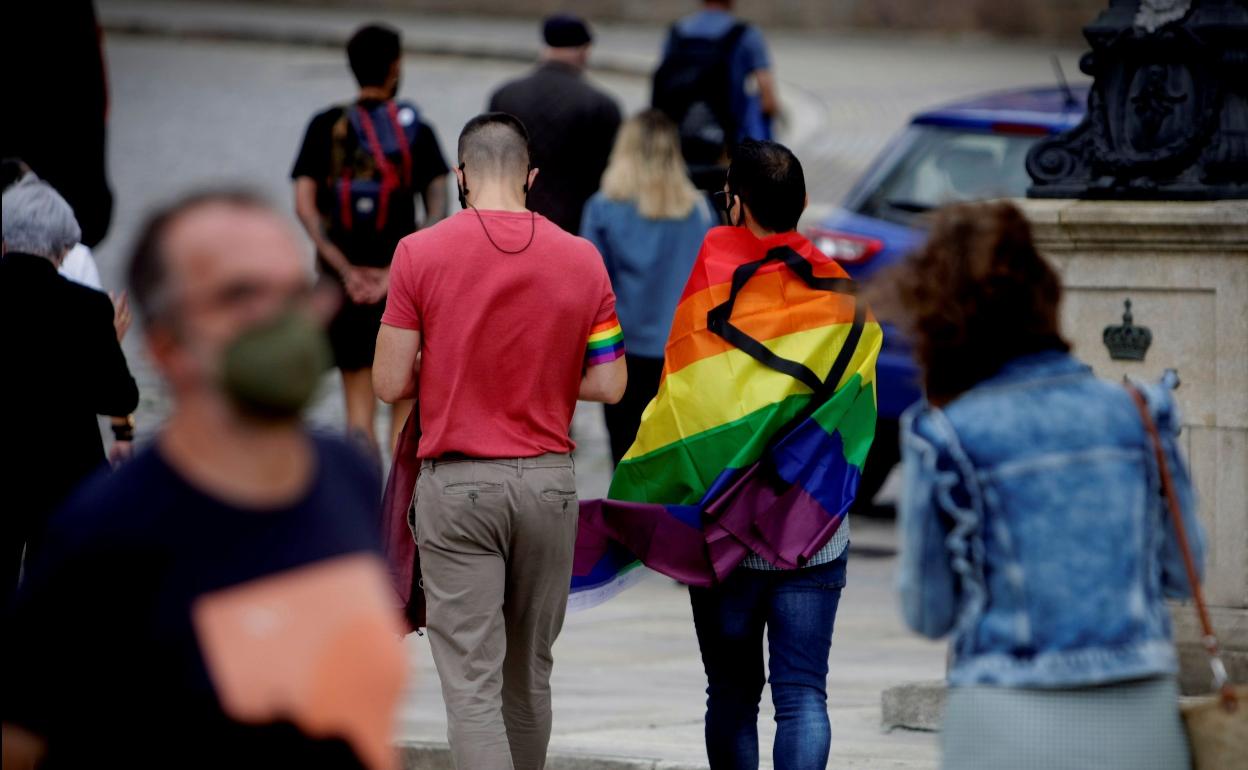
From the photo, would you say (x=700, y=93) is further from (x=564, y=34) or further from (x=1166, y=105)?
(x=1166, y=105)

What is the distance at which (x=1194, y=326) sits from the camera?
22.3 ft

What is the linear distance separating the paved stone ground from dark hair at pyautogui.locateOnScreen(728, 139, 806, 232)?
160cm

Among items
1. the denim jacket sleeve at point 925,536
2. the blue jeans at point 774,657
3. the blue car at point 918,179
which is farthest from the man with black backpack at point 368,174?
the denim jacket sleeve at point 925,536

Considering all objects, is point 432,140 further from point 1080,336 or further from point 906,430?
A: point 906,430

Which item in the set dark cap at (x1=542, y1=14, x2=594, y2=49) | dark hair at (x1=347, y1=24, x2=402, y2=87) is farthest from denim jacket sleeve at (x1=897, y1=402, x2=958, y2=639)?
dark cap at (x1=542, y1=14, x2=594, y2=49)

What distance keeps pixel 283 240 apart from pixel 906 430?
1.21 meters

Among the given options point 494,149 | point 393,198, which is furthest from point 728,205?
point 393,198

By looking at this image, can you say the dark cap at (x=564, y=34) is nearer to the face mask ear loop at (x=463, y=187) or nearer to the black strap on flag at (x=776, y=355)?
the face mask ear loop at (x=463, y=187)

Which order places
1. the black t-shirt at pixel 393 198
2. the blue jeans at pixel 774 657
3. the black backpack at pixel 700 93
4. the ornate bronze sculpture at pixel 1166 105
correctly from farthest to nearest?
the black backpack at pixel 700 93 → the black t-shirt at pixel 393 198 → the ornate bronze sculpture at pixel 1166 105 → the blue jeans at pixel 774 657

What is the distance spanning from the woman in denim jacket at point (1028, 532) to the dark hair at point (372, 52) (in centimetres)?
533

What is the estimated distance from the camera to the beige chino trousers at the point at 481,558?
549 centimetres

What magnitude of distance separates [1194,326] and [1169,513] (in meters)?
3.15

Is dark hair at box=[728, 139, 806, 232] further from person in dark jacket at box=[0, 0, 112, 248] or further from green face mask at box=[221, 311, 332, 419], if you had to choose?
person in dark jacket at box=[0, 0, 112, 248]

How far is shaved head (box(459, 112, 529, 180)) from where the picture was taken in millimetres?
5598
